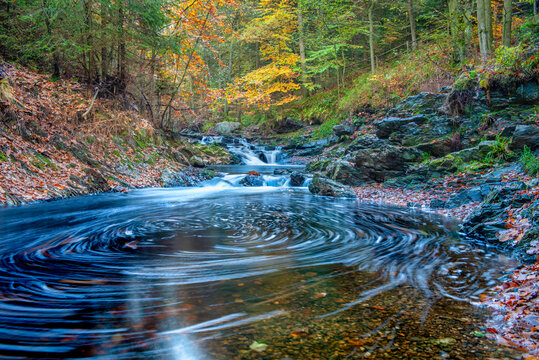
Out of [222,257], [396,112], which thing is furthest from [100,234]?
[396,112]

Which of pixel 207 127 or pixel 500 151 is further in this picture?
pixel 207 127

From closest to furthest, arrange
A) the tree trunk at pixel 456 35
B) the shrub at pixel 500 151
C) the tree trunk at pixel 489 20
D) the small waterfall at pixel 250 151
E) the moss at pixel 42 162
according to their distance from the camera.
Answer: the moss at pixel 42 162
the shrub at pixel 500 151
the tree trunk at pixel 489 20
the tree trunk at pixel 456 35
the small waterfall at pixel 250 151

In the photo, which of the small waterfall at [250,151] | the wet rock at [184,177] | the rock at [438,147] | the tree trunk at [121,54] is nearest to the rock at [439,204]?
the rock at [438,147]

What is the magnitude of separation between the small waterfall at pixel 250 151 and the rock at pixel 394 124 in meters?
8.78

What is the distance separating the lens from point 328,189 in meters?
9.67

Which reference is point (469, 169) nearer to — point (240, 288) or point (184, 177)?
point (240, 288)

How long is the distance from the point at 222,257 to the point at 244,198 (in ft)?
19.0

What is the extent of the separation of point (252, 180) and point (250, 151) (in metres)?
8.01

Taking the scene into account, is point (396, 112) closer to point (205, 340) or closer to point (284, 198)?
point (284, 198)

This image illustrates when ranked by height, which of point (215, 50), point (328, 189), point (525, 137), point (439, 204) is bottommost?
point (439, 204)

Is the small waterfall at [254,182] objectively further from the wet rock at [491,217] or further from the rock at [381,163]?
the wet rock at [491,217]

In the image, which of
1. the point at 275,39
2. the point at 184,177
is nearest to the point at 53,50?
the point at 184,177

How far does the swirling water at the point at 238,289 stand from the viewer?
1.79 m

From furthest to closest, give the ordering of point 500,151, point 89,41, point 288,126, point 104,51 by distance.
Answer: point 288,126, point 104,51, point 89,41, point 500,151
